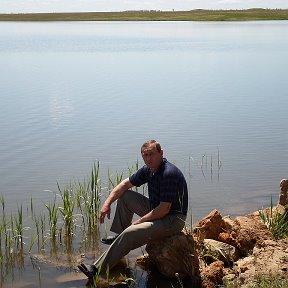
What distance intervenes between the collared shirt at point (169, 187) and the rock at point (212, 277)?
0.70 metres

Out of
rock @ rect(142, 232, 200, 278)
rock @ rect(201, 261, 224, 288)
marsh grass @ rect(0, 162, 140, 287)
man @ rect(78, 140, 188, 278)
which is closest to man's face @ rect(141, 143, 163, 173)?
man @ rect(78, 140, 188, 278)

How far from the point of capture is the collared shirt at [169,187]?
675cm

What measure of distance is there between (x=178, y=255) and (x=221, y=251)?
0.51 metres

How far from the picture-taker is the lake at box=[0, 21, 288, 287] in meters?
11.1

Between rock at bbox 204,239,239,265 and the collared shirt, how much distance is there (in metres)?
0.54

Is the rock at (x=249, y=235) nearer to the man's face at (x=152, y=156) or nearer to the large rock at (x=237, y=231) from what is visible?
the large rock at (x=237, y=231)

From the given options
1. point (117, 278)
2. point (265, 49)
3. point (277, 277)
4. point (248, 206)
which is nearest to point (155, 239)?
point (117, 278)

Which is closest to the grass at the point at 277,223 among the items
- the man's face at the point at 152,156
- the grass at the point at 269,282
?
the grass at the point at 269,282

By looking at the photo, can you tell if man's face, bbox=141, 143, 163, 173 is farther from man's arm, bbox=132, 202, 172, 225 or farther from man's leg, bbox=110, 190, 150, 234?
man's leg, bbox=110, 190, 150, 234

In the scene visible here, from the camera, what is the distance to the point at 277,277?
588 centimetres

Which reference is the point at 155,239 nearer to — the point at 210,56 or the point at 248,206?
the point at 248,206

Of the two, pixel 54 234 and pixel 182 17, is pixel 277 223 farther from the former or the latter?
pixel 182 17

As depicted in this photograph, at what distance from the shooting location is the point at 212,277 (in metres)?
6.63

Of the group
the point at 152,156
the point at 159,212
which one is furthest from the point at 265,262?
the point at 152,156
